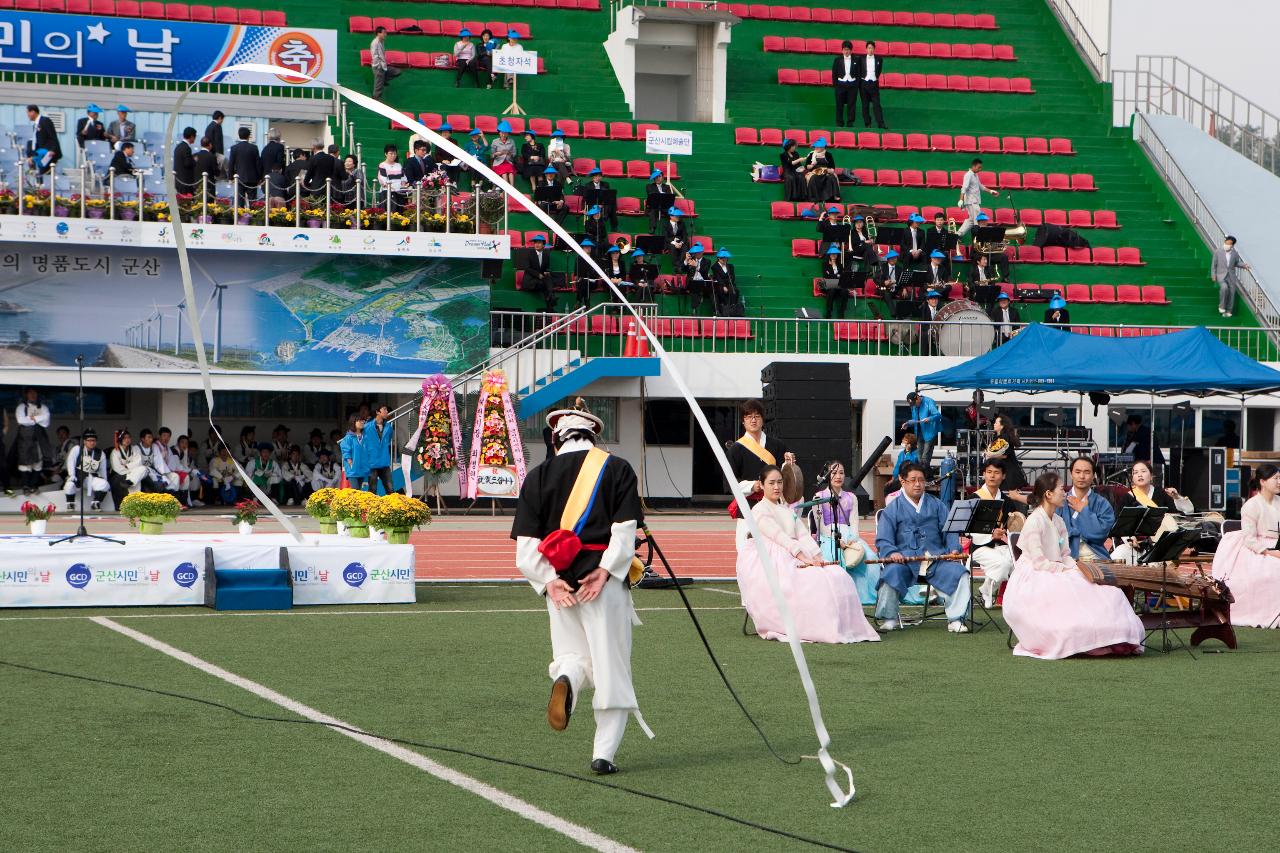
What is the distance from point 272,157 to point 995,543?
17.8 meters

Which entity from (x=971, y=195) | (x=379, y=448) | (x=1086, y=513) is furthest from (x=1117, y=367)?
(x=971, y=195)

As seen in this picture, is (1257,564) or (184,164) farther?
(184,164)

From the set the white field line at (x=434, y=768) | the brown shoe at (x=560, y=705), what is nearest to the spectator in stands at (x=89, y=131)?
the white field line at (x=434, y=768)

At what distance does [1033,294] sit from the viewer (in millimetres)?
32344

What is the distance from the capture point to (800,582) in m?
12.5

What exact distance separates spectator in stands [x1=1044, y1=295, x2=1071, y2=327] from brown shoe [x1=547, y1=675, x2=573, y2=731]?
24.2m

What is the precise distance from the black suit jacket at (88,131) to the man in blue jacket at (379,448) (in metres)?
8.55

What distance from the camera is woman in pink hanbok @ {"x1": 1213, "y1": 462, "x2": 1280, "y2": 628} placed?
1416 cm

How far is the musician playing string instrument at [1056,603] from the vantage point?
11742 millimetres

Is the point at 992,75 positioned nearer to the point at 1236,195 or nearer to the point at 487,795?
the point at 1236,195

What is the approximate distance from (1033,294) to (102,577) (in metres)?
21.9

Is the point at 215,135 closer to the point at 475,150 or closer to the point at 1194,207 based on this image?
the point at 475,150

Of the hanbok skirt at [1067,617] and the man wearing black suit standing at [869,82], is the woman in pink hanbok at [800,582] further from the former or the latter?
the man wearing black suit standing at [869,82]

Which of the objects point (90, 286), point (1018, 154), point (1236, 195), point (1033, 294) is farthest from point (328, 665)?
point (1236, 195)
